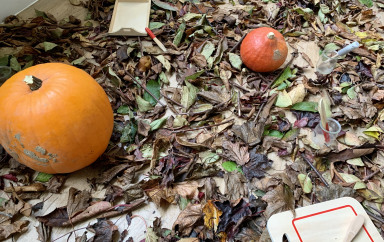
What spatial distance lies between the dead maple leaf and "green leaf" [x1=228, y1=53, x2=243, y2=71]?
60 cm

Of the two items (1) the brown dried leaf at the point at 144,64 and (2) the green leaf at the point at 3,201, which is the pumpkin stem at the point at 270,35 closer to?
(1) the brown dried leaf at the point at 144,64

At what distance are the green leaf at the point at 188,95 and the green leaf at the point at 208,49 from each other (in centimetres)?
31

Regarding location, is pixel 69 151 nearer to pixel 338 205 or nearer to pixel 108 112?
pixel 108 112

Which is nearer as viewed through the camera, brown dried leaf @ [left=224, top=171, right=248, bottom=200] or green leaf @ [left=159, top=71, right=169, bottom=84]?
brown dried leaf @ [left=224, top=171, right=248, bottom=200]

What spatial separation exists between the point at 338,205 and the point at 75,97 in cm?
128

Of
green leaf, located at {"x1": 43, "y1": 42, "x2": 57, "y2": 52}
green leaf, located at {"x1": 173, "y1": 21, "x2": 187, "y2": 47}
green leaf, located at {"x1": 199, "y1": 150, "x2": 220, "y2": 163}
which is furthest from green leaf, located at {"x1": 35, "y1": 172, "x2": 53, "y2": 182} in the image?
green leaf, located at {"x1": 173, "y1": 21, "x2": 187, "y2": 47}

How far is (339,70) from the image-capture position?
2076 mm

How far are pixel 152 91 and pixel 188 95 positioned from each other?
0.23 meters

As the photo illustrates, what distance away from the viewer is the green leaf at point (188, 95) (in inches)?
71.8

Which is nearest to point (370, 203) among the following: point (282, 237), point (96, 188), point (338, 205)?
point (338, 205)

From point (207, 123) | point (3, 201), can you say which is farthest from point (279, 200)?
point (3, 201)

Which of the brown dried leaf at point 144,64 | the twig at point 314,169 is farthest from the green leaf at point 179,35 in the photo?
the twig at point 314,169

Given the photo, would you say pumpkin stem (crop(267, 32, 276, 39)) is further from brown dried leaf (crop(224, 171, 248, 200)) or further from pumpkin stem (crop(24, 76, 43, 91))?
pumpkin stem (crop(24, 76, 43, 91))

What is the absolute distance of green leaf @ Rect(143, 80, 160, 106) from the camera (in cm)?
185
